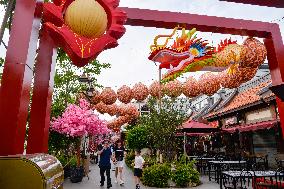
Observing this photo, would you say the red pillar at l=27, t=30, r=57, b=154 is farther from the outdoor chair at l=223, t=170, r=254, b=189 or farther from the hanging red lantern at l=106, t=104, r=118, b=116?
the hanging red lantern at l=106, t=104, r=118, b=116

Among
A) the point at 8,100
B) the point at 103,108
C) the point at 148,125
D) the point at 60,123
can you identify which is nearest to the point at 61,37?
the point at 8,100

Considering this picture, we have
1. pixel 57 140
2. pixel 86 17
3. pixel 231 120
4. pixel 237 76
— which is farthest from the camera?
pixel 231 120

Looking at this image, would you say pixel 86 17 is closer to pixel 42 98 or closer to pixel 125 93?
pixel 42 98

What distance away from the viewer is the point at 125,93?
13367mm

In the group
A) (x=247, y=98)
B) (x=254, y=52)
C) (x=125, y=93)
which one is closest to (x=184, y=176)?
(x=125, y=93)

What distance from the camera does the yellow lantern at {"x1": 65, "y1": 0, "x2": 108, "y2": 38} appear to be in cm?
341

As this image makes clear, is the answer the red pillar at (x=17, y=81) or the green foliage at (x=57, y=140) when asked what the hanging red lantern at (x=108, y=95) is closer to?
the green foliage at (x=57, y=140)

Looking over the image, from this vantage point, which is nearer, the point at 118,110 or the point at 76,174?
the point at 76,174

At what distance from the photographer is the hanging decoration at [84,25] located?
344 cm

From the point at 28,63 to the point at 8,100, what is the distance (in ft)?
2.01

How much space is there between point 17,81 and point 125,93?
31.2 ft

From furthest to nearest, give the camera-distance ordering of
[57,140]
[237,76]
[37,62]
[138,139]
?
[138,139], [57,140], [237,76], [37,62]

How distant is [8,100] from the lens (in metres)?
3.81

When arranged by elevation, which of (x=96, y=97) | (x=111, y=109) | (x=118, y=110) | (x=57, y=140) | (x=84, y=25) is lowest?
(x=57, y=140)
